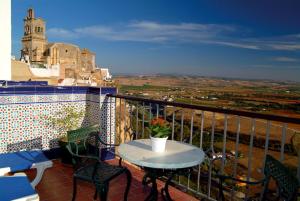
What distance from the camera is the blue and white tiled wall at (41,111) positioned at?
3.57m

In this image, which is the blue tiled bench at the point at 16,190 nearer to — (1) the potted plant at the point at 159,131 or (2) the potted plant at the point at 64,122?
(1) the potted plant at the point at 159,131

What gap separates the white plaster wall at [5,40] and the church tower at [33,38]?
44.4 meters

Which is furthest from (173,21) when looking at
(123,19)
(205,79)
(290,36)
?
(290,36)

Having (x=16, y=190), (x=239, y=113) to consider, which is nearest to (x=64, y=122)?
(x=16, y=190)

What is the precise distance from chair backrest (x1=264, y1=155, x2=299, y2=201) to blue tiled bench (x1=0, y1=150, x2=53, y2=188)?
234 cm

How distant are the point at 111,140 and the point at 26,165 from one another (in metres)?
1.60

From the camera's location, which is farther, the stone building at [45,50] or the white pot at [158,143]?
the stone building at [45,50]

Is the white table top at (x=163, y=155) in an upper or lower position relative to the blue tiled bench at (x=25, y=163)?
upper

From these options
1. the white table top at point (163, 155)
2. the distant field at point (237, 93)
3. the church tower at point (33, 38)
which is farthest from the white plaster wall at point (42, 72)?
the church tower at point (33, 38)

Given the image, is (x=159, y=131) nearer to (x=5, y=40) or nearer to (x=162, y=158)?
(x=162, y=158)

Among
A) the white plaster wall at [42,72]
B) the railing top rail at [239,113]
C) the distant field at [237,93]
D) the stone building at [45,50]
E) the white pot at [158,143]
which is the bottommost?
the distant field at [237,93]

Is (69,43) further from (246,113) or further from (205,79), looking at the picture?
(246,113)

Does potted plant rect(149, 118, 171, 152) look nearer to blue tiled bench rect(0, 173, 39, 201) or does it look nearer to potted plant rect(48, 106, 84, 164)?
blue tiled bench rect(0, 173, 39, 201)

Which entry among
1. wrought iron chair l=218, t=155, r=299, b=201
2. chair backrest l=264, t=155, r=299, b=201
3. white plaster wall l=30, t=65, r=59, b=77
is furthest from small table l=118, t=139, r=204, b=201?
white plaster wall l=30, t=65, r=59, b=77
